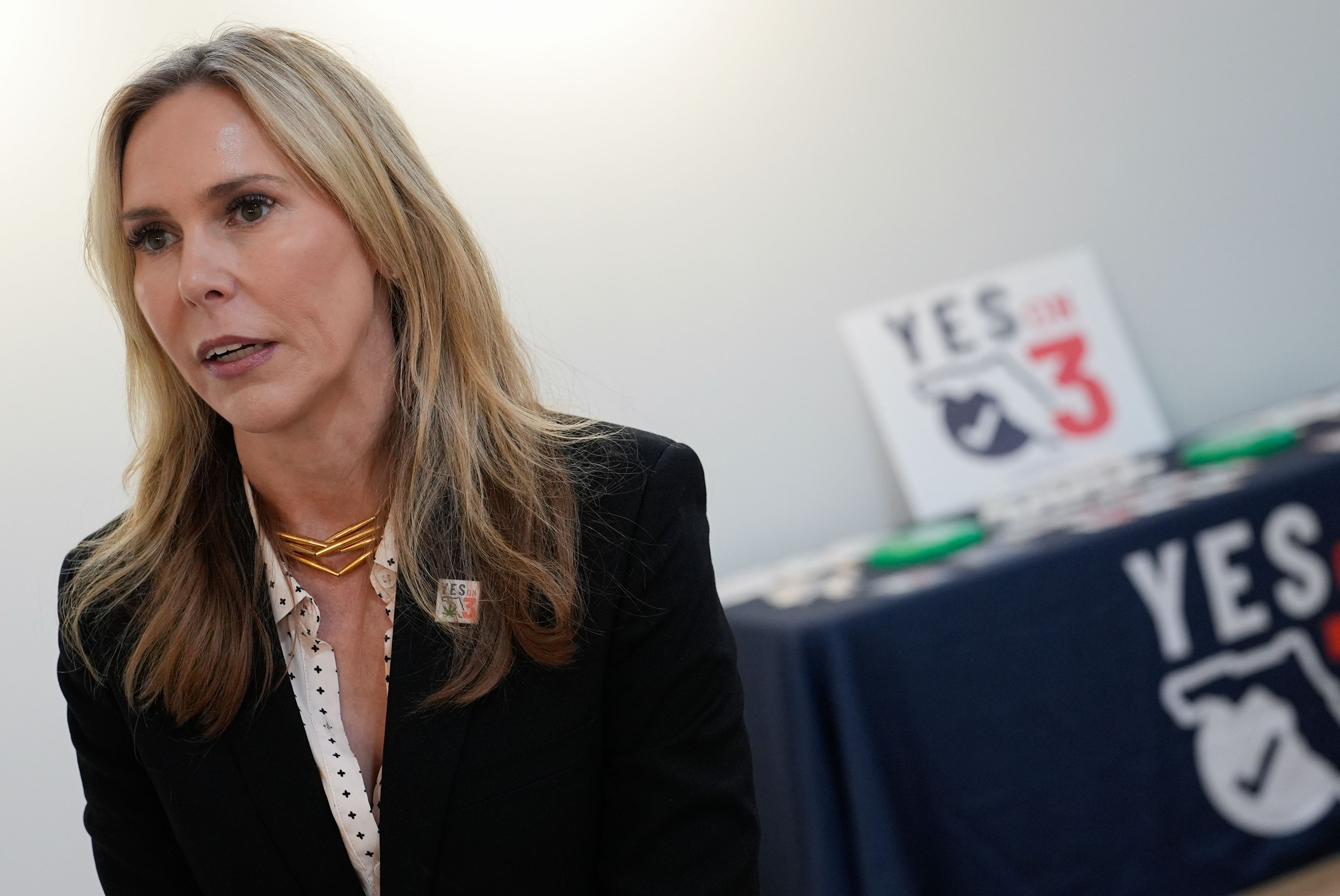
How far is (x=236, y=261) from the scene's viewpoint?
108 centimetres

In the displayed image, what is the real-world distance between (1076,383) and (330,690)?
6.35 feet

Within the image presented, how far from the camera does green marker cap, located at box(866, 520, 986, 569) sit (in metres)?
2.17

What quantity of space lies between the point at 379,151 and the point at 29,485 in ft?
4.72

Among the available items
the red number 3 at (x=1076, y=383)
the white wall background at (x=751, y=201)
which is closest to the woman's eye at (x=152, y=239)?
the white wall background at (x=751, y=201)

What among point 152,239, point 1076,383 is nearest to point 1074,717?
point 1076,383

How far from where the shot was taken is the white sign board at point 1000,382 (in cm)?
252

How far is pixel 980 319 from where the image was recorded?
2.61 metres

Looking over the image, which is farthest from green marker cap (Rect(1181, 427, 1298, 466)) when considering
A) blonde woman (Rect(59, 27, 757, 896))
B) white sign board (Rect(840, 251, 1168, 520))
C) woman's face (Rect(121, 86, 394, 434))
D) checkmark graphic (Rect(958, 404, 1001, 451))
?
woman's face (Rect(121, 86, 394, 434))

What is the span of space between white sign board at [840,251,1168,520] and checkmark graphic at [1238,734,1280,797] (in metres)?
0.67

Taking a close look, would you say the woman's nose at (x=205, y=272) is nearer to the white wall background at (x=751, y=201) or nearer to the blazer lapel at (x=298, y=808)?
the blazer lapel at (x=298, y=808)

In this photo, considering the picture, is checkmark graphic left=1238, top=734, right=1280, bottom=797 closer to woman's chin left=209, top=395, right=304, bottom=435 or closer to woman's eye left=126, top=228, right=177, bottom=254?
woman's chin left=209, top=395, right=304, bottom=435

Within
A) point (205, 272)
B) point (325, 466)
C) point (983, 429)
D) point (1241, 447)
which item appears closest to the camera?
point (205, 272)

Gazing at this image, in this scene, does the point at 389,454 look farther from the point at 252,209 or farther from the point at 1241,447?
the point at 1241,447

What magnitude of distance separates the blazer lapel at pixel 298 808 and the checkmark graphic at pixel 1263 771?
155 centimetres
